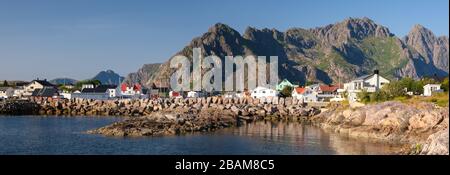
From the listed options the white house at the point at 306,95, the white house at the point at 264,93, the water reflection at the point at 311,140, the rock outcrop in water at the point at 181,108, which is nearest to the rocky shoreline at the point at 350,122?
the rock outcrop in water at the point at 181,108

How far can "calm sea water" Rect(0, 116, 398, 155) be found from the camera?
4625 centimetres

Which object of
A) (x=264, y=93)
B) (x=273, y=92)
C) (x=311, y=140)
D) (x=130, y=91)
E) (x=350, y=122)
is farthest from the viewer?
(x=130, y=91)

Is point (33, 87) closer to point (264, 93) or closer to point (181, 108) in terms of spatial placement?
point (264, 93)

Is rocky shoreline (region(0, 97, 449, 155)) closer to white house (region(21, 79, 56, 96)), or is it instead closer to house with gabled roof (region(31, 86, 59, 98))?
house with gabled roof (region(31, 86, 59, 98))

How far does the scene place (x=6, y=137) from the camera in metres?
57.8

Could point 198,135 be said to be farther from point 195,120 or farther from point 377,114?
point 377,114

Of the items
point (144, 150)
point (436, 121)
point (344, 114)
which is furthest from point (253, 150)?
point (344, 114)

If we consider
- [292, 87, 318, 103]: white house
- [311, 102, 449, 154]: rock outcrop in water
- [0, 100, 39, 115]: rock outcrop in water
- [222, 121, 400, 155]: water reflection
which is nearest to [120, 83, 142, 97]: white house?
[0, 100, 39, 115]: rock outcrop in water

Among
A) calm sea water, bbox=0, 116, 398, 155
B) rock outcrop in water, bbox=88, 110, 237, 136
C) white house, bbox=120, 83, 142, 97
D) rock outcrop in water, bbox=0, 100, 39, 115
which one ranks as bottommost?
calm sea water, bbox=0, 116, 398, 155

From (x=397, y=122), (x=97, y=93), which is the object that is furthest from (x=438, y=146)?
(x=97, y=93)

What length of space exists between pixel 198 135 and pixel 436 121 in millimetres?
25471

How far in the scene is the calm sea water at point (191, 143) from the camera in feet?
152

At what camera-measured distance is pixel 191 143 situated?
170 ft

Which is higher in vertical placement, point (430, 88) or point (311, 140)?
point (430, 88)
